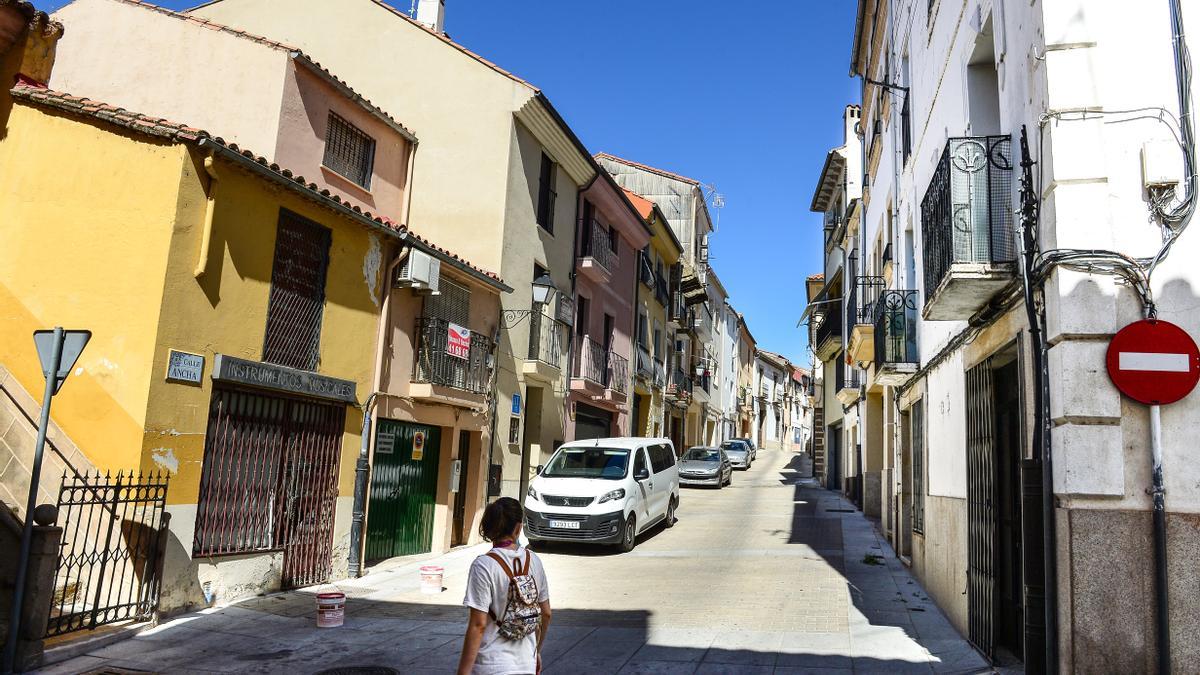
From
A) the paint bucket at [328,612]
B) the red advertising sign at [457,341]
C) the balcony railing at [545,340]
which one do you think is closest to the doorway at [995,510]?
the paint bucket at [328,612]

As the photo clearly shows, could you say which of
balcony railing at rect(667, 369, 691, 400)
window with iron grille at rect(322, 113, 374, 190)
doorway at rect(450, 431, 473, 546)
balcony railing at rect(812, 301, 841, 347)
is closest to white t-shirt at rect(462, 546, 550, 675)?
window with iron grille at rect(322, 113, 374, 190)

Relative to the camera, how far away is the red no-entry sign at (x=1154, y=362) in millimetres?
5027

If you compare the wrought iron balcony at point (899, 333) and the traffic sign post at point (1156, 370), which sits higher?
the wrought iron balcony at point (899, 333)

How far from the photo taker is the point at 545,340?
1794cm

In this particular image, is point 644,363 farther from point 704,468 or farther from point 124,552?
point 124,552

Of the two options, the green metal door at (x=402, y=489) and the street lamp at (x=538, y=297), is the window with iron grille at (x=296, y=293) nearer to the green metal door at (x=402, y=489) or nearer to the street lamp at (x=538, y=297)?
the green metal door at (x=402, y=489)

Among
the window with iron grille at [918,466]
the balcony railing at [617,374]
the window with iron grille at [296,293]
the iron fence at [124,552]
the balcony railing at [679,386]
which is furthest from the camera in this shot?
the balcony railing at [679,386]

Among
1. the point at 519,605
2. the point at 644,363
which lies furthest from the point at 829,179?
the point at 519,605

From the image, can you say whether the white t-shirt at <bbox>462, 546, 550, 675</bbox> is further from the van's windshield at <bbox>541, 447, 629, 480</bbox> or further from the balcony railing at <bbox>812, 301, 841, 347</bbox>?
the balcony railing at <bbox>812, 301, 841, 347</bbox>

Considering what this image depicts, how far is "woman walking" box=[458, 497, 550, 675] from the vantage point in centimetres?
393

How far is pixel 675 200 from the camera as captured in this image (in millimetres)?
35531

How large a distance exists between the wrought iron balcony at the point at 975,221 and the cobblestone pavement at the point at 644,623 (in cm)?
326

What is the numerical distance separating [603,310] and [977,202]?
16.5 m

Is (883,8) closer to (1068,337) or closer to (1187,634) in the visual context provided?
(1068,337)
